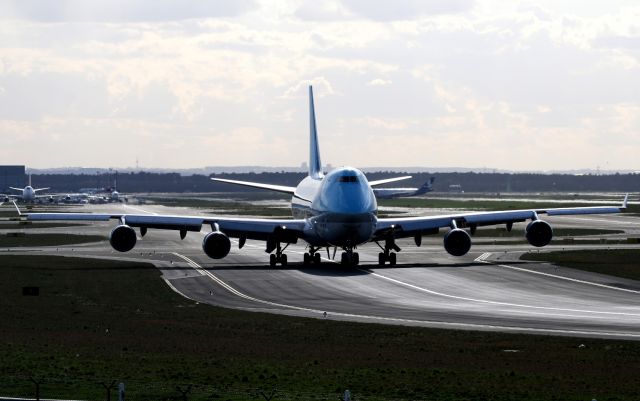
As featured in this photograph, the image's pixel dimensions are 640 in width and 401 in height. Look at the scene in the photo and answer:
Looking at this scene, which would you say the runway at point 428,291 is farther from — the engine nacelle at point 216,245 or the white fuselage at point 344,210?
the white fuselage at point 344,210

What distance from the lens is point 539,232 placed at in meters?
88.2

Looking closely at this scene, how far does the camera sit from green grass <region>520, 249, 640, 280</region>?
3140 inches

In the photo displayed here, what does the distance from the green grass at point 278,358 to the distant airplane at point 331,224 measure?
20365mm

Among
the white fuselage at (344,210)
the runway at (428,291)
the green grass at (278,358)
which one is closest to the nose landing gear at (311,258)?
the runway at (428,291)

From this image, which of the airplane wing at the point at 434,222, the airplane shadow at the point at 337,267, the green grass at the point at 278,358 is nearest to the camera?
the green grass at the point at 278,358

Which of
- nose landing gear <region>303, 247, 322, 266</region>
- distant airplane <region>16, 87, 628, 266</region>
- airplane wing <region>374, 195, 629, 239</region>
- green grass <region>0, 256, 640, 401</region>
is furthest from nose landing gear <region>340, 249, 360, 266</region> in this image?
green grass <region>0, 256, 640, 401</region>

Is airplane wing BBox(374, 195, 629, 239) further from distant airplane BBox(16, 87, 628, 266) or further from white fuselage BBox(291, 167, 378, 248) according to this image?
white fuselage BBox(291, 167, 378, 248)

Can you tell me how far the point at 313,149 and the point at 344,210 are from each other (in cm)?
2472

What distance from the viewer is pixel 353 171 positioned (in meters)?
79.2

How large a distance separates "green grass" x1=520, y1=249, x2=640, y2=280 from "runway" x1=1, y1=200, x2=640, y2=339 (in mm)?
1814

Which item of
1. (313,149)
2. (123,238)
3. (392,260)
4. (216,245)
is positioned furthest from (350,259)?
(313,149)

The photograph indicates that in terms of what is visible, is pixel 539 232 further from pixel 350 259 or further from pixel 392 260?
pixel 350 259

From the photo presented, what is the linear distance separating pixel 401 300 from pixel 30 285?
74.1 feet

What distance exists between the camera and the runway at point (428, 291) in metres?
54.8
